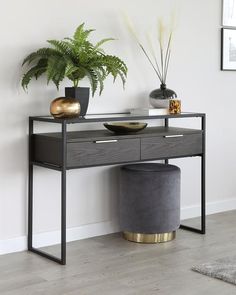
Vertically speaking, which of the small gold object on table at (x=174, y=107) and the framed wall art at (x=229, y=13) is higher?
the framed wall art at (x=229, y=13)

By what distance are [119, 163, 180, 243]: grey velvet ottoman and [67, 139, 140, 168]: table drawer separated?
219mm

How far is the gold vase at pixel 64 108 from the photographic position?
363 cm

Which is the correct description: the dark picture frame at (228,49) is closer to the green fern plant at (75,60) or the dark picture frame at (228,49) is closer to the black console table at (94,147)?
the black console table at (94,147)

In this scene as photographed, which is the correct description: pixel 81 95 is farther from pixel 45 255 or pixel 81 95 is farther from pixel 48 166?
pixel 45 255

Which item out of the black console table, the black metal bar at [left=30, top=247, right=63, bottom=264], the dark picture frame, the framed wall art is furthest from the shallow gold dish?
the framed wall art

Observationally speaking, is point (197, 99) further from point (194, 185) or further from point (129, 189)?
point (129, 189)

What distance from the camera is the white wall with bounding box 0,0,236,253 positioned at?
12.5 ft

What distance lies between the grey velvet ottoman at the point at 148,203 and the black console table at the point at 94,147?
0.15m

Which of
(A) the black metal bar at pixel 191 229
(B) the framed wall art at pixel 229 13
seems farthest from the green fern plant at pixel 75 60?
(B) the framed wall art at pixel 229 13

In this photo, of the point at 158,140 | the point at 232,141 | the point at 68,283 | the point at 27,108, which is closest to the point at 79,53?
the point at 27,108

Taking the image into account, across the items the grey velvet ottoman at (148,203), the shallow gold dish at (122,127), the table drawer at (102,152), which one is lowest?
the grey velvet ottoman at (148,203)

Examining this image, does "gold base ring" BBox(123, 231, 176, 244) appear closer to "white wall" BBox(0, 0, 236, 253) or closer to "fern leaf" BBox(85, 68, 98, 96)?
"white wall" BBox(0, 0, 236, 253)

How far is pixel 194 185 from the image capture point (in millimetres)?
4910

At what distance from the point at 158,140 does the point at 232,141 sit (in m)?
1.34
